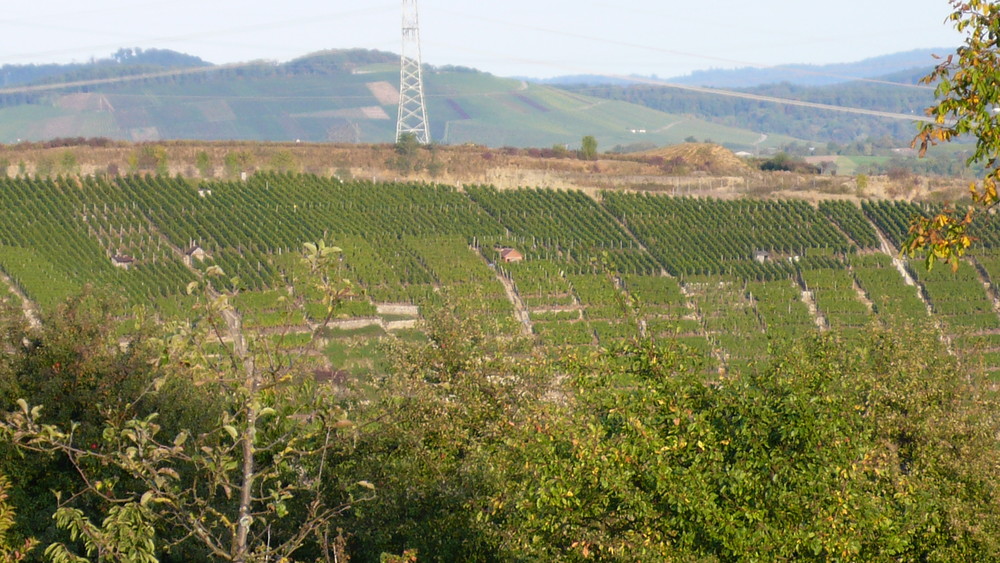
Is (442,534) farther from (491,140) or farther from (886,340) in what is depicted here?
(491,140)

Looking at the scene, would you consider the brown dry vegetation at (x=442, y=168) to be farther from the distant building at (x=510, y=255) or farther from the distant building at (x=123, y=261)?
the distant building at (x=123, y=261)

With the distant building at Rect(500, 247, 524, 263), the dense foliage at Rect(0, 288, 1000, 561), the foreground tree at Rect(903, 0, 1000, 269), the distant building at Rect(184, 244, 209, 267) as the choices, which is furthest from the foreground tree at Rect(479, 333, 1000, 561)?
the distant building at Rect(500, 247, 524, 263)

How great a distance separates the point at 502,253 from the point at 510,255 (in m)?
0.56

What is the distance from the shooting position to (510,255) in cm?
4841

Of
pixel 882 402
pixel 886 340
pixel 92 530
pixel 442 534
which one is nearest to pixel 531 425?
pixel 442 534

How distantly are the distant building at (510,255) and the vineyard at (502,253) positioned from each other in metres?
0.17

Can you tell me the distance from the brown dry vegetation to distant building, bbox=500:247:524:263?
1164 centimetres

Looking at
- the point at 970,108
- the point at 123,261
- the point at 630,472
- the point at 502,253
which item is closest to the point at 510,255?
the point at 502,253

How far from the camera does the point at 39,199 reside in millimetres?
48219

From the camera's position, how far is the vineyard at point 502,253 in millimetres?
41125

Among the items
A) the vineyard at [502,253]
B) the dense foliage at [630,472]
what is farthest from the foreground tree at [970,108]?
the vineyard at [502,253]

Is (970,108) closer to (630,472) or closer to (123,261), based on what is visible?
(630,472)

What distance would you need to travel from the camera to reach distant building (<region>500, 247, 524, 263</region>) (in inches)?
1902

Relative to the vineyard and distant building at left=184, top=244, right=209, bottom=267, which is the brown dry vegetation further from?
distant building at left=184, top=244, right=209, bottom=267
